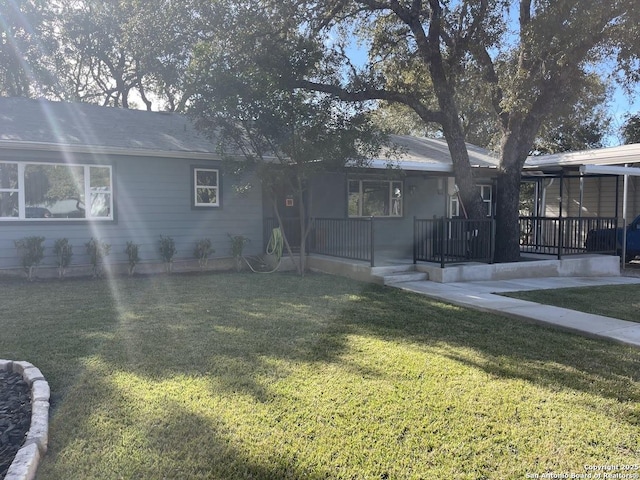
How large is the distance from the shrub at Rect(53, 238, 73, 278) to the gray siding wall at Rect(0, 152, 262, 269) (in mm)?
177

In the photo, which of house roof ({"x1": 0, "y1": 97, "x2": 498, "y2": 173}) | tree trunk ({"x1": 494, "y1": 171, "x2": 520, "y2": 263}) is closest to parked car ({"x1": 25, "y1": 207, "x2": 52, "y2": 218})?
house roof ({"x1": 0, "y1": 97, "x2": 498, "y2": 173})

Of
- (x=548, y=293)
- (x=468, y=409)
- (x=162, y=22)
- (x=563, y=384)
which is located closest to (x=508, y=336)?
(x=563, y=384)

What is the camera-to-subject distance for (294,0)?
10.3 metres

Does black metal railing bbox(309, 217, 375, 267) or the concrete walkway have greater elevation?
black metal railing bbox(309, 217, 375, 267)

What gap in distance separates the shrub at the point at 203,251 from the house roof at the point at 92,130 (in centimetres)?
190

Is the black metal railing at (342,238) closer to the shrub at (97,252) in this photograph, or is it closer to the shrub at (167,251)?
the shrub at (167,251)

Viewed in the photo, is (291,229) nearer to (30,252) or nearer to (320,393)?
(30,252)

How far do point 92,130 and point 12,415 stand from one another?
7964 millimetres

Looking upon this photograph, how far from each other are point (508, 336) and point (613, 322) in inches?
66.0

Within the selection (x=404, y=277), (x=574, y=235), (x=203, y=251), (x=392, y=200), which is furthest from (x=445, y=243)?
(x=203, y=251)

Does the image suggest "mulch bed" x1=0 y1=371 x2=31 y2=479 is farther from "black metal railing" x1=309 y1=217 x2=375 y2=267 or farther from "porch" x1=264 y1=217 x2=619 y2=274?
"black metal railing" x1=309 y1=217 x2=375 y2=267

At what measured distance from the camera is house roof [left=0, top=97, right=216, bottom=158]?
29.4ft

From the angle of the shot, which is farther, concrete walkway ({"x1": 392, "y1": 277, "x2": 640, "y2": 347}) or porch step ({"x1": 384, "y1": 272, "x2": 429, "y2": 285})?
porch step ({"x1": 384, "y1": 272, "x2": 429, "y2": 285})

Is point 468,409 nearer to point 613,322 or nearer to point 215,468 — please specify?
point 215,468
